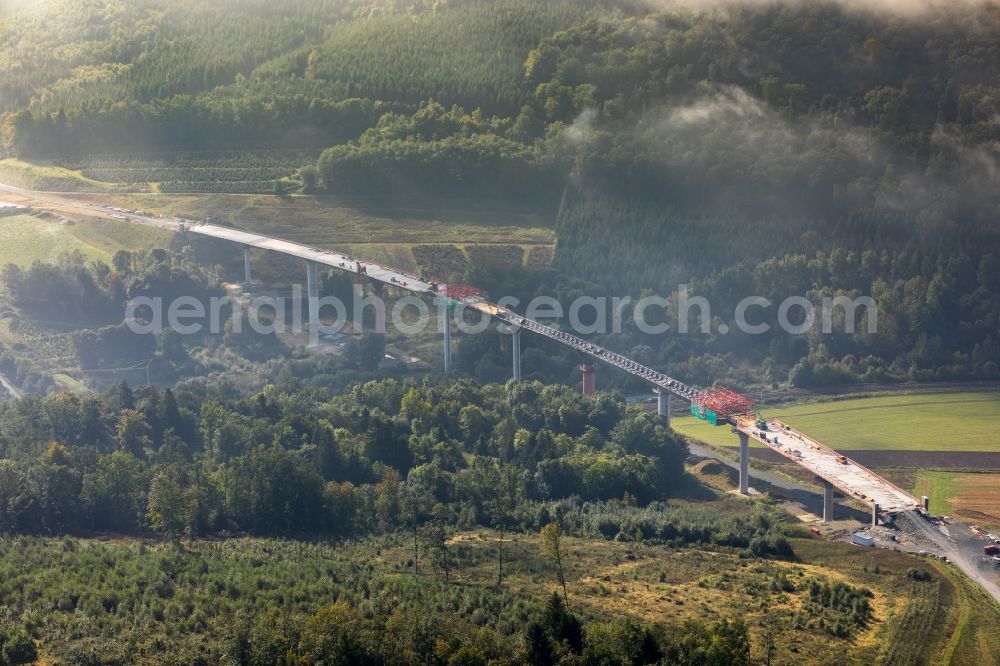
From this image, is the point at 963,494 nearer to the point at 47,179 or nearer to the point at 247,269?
the point at 247,269

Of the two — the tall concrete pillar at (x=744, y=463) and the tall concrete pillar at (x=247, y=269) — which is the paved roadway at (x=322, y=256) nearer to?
the tall concrete pillar at (x=247, y=269)

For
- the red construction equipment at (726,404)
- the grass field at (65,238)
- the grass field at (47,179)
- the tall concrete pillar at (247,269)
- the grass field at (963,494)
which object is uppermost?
the grass field at (47,179)

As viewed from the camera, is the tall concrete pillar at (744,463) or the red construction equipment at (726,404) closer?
the tall concrete pillar at (744,463)

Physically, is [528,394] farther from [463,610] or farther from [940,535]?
[463,610]

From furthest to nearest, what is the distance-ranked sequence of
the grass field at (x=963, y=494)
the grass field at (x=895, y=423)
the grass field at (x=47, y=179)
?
the grass field at (x=47, y=179)
the grass field at (x=895, y=423)
the grass field at (x=963, y=494)

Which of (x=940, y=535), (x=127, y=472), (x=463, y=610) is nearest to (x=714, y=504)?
(x=940, y=535)

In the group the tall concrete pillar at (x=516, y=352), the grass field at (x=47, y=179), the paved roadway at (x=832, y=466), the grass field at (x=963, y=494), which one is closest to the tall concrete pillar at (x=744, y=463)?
the paved roadway at (x=832, y=466)

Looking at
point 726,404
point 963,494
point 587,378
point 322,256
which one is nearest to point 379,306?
point 322,256

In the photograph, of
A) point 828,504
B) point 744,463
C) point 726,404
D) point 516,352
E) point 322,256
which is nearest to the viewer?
point 828,504
